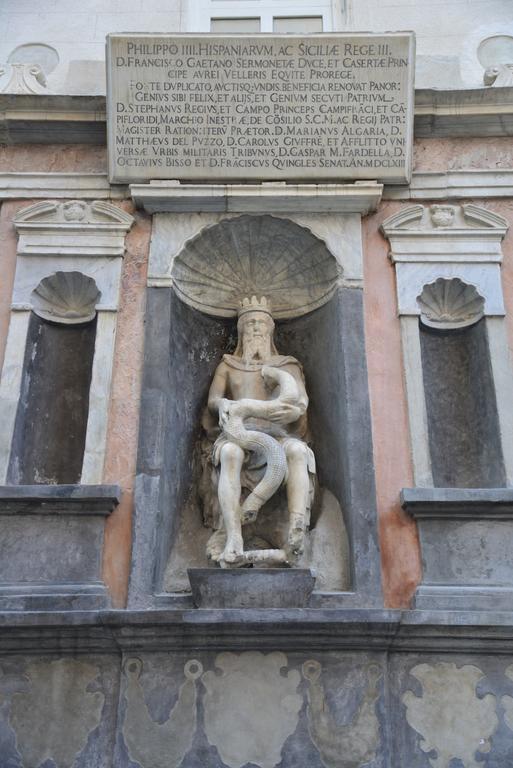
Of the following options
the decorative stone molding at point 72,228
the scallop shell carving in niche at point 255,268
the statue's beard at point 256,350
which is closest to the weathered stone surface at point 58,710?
the statue's beard at point 256,350

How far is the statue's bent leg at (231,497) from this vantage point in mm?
5828

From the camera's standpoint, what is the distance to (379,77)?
7266mm

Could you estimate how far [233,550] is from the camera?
19.1 feet

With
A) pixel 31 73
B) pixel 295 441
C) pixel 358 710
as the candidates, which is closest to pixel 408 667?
pixel 358 710

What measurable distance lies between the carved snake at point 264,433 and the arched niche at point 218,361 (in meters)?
0.35

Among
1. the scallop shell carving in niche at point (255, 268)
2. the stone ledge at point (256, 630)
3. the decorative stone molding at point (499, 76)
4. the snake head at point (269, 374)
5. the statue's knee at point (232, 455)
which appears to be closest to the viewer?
the stone ledge at point (256, 630)

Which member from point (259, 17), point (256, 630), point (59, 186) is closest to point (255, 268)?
point (59, 186)

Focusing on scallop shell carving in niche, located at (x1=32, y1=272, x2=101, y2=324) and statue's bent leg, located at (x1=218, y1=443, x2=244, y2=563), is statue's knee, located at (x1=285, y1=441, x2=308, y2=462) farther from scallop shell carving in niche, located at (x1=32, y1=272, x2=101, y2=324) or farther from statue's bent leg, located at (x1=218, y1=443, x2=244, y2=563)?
scallop shell carving in niche, located at (x1=32, y1=272, x2=101, y2=324)

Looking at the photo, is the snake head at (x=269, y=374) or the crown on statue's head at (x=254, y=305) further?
the crown on statue's head at (x=254, y=305)

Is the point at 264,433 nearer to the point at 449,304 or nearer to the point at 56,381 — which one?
the point at 56,381

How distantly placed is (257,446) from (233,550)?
73cm

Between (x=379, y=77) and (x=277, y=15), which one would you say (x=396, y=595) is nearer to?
(x=379, y=77)

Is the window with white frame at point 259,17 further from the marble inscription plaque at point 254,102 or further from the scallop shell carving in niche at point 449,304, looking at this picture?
the scallop shell carving in niche at point 449,304

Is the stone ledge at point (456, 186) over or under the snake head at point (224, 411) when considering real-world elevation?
over
